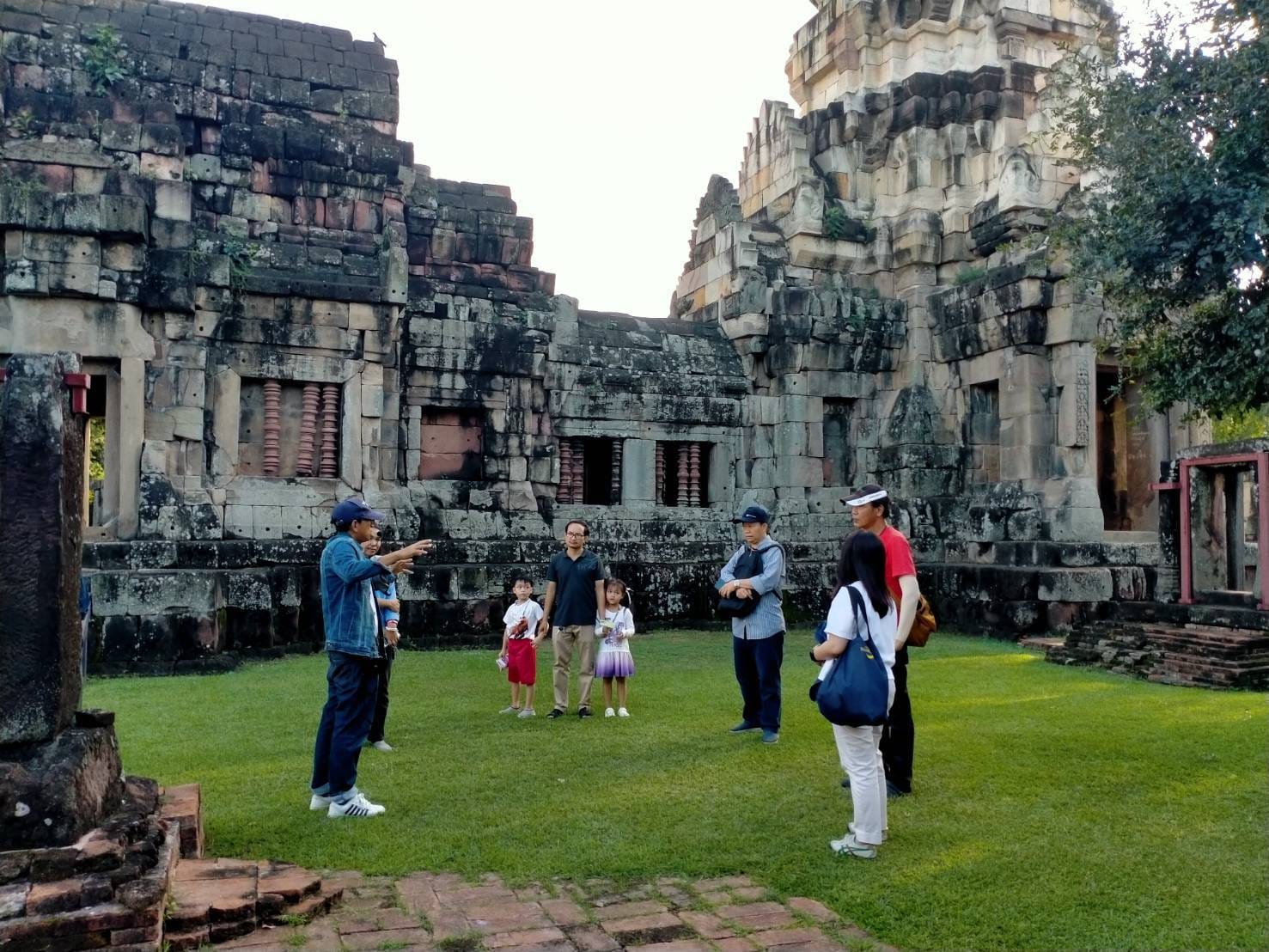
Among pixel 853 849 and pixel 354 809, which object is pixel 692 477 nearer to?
pixel 354 809

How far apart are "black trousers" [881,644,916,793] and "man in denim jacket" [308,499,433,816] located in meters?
2.97

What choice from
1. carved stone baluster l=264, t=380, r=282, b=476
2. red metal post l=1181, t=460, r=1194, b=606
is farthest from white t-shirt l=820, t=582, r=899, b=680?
carved stone baluster l=264, t=380, r=282, b=476

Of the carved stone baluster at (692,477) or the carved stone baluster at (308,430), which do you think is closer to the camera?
the carved stone baluster at (308,430)

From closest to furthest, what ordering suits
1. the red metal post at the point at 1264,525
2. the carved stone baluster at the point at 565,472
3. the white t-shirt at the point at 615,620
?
the white t-shirt at the point at 615,620 < the red metal post at the point at 1264,525 < the carved stone baluster at the point at 565,472

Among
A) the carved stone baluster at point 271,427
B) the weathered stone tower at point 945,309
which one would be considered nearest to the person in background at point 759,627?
the carved stone baluster at point 271,427

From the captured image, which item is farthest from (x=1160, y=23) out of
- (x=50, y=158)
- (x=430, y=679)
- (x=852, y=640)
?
(x=50, y=158)

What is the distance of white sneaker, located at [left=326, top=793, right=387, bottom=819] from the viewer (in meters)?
5.80

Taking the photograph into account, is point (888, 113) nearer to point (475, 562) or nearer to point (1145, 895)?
point (475, 562)

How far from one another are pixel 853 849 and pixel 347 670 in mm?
2938

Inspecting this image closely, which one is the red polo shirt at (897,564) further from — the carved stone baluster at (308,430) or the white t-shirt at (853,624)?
the carved stone baluster at (308,430)

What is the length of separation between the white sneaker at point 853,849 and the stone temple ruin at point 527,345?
808 cm

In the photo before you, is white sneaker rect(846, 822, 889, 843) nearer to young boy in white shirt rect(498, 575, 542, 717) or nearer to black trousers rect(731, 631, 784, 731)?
black trousers rect(731, 631, 784, 731)

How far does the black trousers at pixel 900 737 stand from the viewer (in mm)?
6254

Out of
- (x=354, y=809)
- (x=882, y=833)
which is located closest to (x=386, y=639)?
(x=354, y=809)
